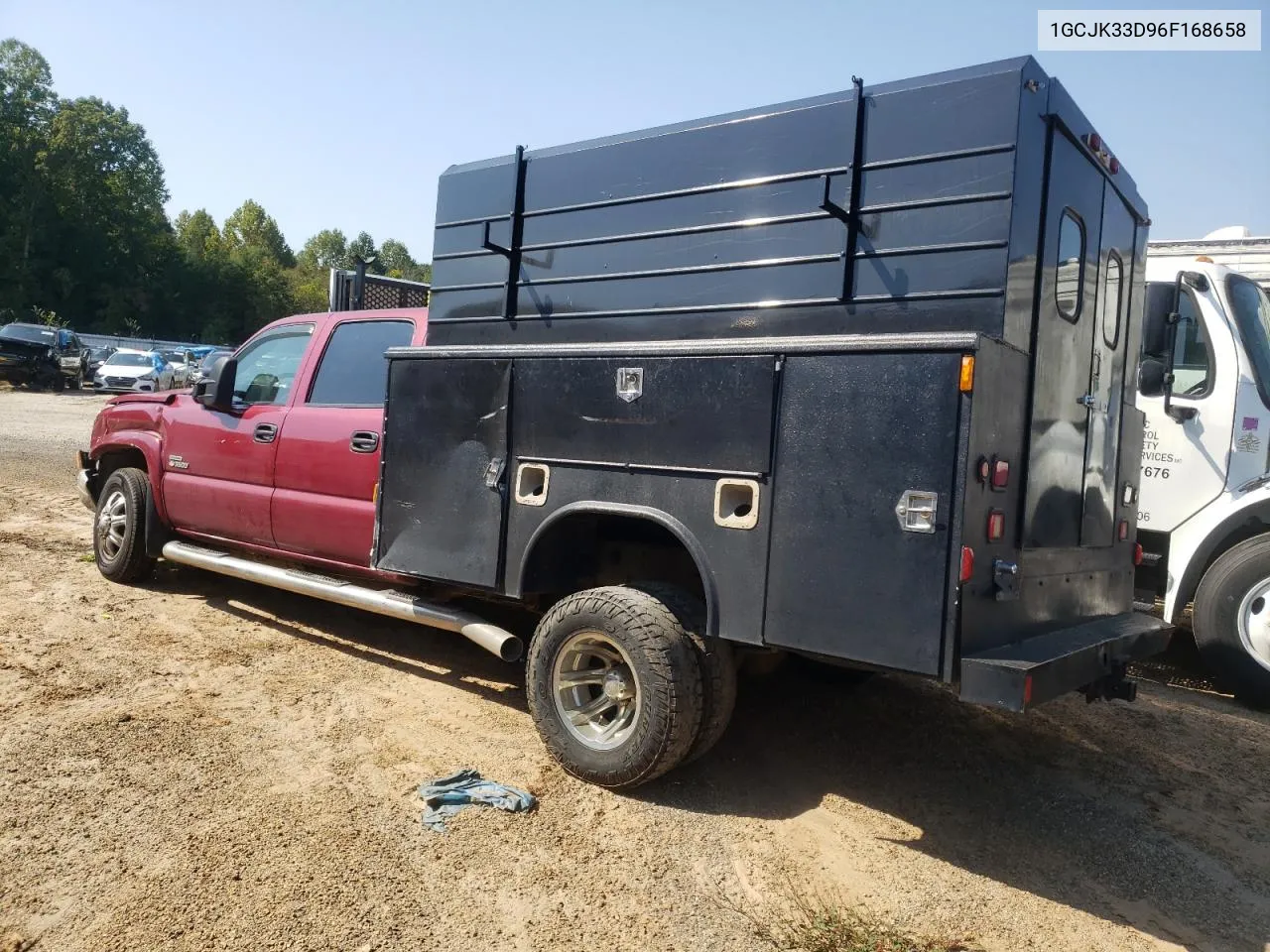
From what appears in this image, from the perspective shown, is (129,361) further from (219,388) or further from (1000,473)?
(1000,473)

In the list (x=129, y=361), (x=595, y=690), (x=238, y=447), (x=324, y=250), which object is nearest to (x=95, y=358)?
(x=129, y=361)

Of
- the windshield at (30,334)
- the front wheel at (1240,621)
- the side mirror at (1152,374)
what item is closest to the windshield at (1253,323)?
the side mirror at (1152,374)

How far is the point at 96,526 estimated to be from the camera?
7.04 m

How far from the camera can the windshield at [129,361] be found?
29.0 metres

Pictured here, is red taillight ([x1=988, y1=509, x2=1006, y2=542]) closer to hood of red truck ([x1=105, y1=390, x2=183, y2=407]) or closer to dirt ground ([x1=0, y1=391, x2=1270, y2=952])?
dirt ground ([x1=0, y1=391, x2=1270, y2=952])

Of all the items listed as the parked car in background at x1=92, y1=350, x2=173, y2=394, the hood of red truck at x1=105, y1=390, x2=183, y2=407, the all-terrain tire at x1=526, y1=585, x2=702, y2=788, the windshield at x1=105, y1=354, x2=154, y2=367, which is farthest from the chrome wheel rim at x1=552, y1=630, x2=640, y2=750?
the windshield at x1=105, y1=354, x2=154, y2=367

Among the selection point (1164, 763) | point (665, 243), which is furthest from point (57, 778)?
point (1164, 763)

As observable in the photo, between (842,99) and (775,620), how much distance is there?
6.72 ft

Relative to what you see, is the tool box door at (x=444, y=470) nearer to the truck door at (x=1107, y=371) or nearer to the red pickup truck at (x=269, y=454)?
the red pickup truck at (x=269, y=454)

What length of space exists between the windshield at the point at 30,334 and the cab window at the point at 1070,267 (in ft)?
99.2

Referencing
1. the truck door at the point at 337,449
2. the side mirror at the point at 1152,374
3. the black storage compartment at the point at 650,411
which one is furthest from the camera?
the side mirror at the point at 1152,374

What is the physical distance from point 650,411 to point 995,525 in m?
1.38

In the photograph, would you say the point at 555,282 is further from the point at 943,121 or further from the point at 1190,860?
the point at 1190,860

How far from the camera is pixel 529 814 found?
3701mm
